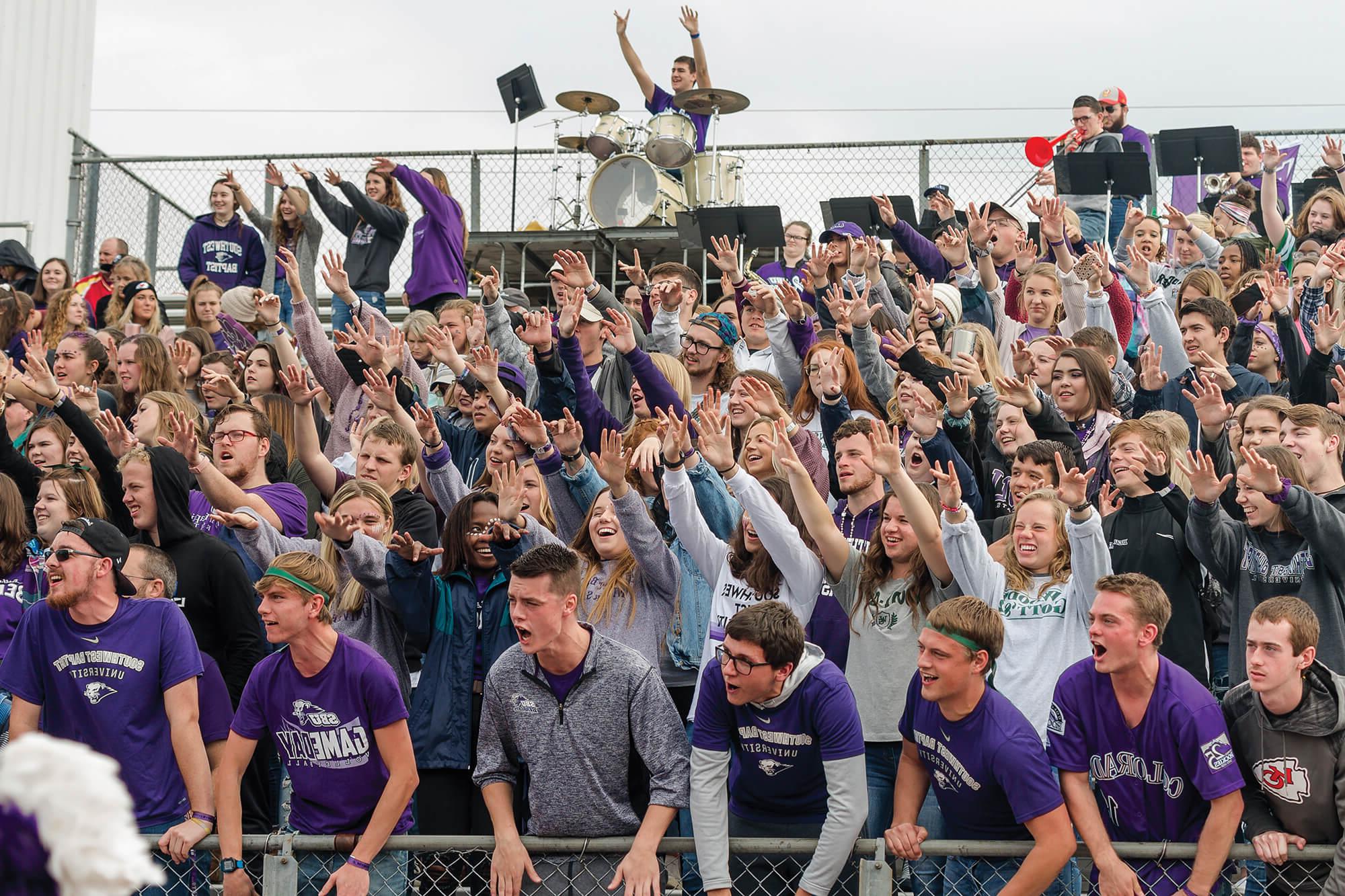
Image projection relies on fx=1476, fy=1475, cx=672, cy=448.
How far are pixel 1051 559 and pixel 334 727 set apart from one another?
2598mm

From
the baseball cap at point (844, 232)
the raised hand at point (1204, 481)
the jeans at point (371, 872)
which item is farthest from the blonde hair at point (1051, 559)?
the baseball cap at point (844, 232)

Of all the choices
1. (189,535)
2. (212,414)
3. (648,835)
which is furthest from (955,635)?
(212,414)

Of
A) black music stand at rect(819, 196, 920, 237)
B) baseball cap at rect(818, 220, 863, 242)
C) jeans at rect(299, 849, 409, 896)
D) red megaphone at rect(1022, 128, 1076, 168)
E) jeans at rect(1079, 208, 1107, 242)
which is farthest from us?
red megaphone at rect(1022, 128, 1076, 168)

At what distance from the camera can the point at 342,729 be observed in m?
4.91

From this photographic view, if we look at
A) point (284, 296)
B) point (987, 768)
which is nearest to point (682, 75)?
point (284, 296)

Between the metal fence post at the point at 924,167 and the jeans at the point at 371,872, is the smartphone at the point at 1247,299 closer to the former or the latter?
the metal fence post at the point at 924,167

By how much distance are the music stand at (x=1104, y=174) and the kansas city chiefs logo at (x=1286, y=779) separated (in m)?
6.92

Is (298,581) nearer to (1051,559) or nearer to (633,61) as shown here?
(1051,559)

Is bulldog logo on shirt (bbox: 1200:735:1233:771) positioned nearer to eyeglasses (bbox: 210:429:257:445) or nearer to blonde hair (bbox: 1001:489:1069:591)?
blonde hair (bbox: 1001:489:1069:591)

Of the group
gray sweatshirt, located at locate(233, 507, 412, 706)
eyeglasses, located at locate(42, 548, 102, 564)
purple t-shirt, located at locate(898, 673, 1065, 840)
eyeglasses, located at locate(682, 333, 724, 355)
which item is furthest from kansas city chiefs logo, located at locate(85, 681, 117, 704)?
eyeglasses, located at locate(682, 333, 724, 355)

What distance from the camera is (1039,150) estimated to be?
44.7ft

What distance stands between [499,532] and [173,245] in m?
10.5

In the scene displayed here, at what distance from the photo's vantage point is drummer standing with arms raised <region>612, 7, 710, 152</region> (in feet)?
46.8

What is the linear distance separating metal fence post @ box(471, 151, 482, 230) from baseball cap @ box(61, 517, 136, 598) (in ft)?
31.6
